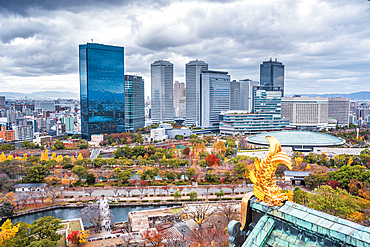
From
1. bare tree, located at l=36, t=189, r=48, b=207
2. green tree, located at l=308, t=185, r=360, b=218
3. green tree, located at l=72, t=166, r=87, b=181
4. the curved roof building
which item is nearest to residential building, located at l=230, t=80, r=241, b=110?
the curved roof building

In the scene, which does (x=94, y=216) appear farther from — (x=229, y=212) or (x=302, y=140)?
(x=302, y=140)

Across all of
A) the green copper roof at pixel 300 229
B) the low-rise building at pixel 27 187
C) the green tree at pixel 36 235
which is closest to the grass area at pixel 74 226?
the green tree at pixel 36 235

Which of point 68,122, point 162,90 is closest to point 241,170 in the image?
point 162,90

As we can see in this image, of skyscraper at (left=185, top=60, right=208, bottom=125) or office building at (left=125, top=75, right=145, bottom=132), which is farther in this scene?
skyscraper at (left=185, top=60, right=208, bottom=125)

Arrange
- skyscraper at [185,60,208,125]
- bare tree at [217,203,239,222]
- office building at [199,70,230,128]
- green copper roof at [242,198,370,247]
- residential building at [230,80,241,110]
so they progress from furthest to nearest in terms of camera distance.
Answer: residential building at [230,80,241,110] → skyscraper at [185,60,208,125] → office building at [199,70,230,128] → bare tree at [217,203,239,222] → green copper roof at [242,198,370,247]

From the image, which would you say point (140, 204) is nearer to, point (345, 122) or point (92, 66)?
point (92, 66)

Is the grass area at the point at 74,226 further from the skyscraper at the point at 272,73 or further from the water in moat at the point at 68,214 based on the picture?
the skyscraper at the point at 272,73

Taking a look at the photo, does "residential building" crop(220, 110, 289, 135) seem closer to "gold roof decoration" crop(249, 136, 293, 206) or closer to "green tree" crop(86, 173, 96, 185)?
"green tree" crop(86, 173, 96, 185)
